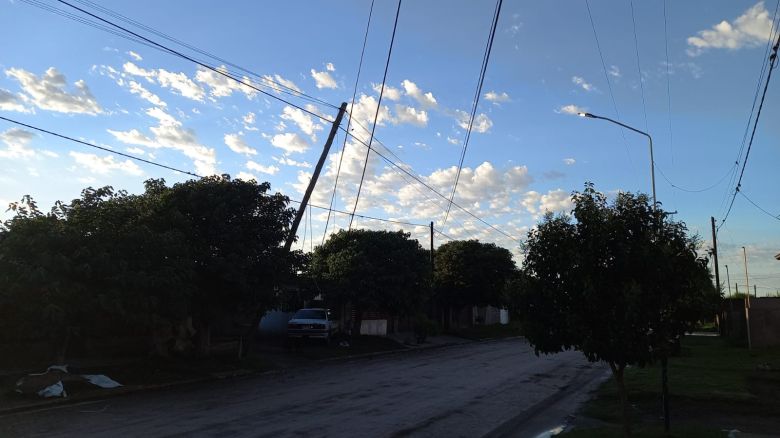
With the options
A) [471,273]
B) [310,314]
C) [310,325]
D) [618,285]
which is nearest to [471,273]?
[471,273]

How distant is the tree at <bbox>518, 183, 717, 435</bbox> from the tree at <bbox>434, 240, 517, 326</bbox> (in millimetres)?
38083

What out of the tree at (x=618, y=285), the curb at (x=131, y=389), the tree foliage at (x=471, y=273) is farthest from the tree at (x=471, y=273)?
the tree at (x=618, y=285)

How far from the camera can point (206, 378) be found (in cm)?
1888

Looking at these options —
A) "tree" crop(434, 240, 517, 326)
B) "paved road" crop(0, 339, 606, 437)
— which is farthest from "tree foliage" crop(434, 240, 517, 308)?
"paved road" crop(0, 339, 606, 437)

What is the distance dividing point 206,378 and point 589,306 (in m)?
14.5

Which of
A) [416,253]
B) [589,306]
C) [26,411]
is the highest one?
[416,253]

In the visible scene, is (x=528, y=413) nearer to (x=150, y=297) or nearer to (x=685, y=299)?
(x=685, y=299)

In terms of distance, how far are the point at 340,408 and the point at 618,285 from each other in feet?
23.6

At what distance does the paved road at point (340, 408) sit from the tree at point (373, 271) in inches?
453

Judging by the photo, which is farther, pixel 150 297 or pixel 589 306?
pixel 150 297

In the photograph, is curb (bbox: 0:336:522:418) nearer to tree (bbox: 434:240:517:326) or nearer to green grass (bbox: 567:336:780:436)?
green grass (bbox: 567:336:780:436)

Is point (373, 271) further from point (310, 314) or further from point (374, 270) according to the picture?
point (310, 314)

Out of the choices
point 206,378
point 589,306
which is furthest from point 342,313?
point 589,306

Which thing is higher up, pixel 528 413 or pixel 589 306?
pixel 589 306
